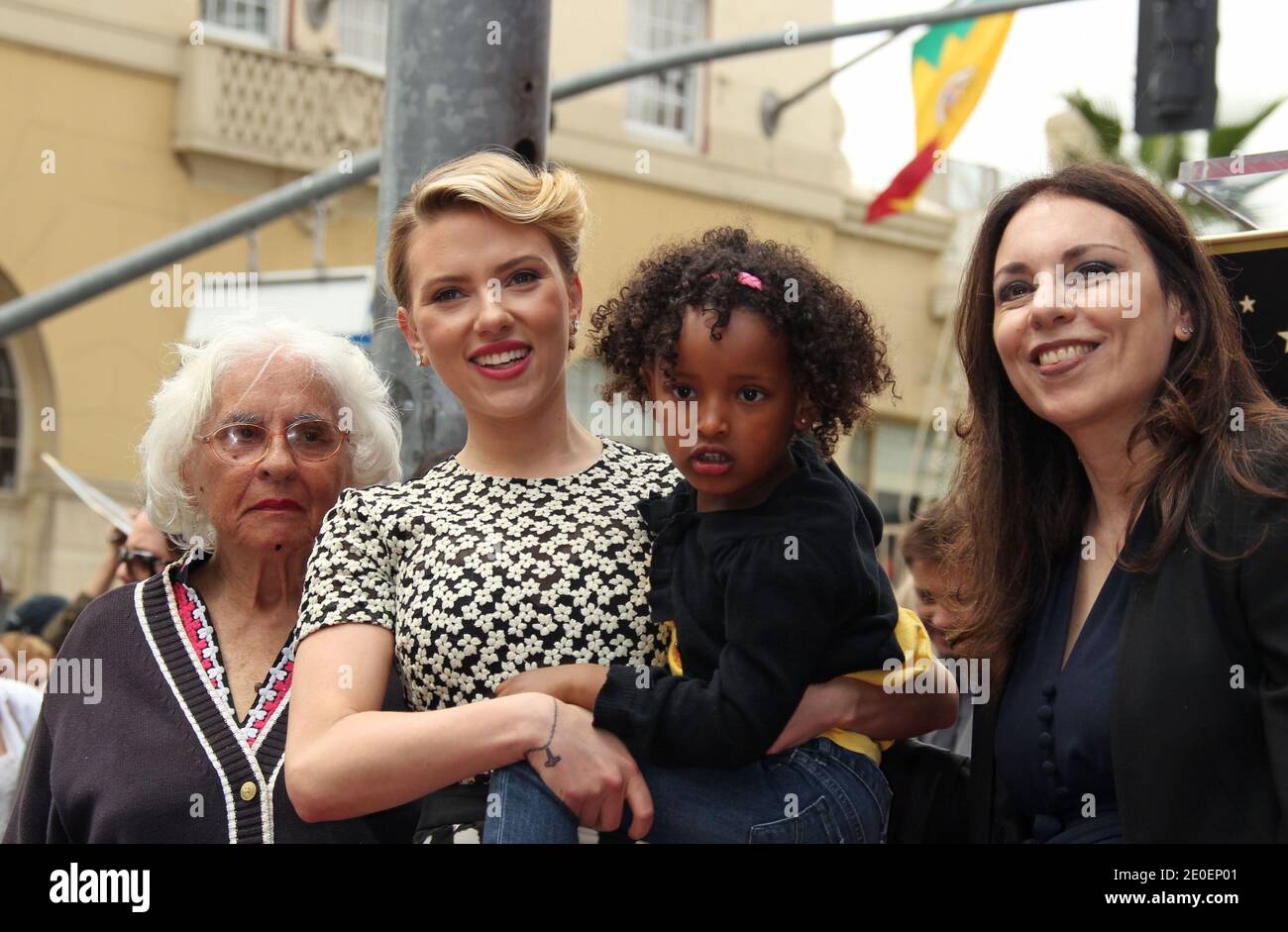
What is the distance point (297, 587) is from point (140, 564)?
2600 millimetres

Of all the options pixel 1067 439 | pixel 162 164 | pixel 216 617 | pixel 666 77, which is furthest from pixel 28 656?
pixel 666 77

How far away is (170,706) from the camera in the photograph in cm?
362

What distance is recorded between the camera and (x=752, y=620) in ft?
9.68

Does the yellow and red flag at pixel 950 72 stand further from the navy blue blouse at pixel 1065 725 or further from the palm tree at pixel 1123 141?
the navy blue blouse at pixel 1065 725

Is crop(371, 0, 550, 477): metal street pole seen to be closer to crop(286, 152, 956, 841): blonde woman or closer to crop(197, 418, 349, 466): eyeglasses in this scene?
crop(197, 418, 349, 466): eyeglasses

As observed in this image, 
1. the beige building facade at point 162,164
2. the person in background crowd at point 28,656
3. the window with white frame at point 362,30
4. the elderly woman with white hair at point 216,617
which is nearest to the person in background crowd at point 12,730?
the elderly woman with white hair at point 216,617

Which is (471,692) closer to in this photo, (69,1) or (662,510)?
(662,510)

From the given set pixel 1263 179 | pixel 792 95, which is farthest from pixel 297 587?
pixel 792 95

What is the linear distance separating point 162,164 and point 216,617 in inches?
577

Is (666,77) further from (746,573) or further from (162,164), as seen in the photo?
Result: (746,573)

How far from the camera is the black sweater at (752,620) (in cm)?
294

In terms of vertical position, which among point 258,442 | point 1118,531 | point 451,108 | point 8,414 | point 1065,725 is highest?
point 8,414

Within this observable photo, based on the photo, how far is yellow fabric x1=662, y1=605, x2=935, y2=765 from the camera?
312cm

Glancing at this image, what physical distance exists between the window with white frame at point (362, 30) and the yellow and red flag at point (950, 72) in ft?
19.8
